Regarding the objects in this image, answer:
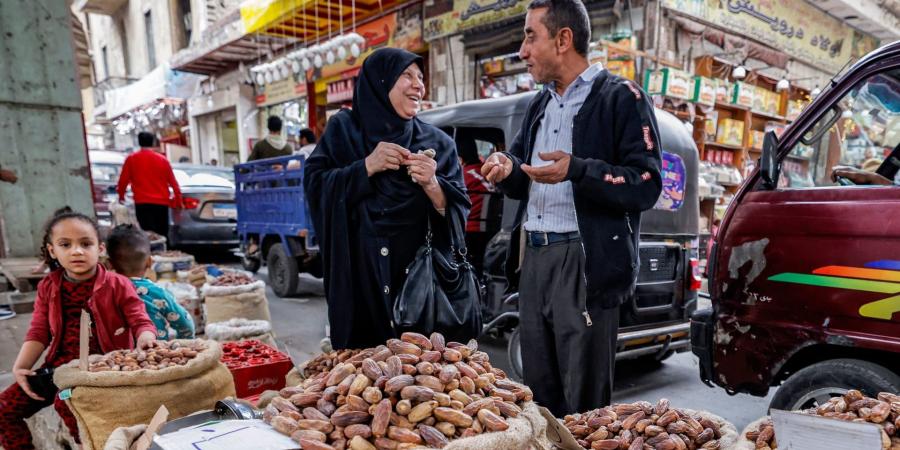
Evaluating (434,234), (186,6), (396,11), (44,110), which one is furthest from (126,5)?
(434,234)

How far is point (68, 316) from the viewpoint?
2.56m

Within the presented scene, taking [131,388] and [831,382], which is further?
[831,382]

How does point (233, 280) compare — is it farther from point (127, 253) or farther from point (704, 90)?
point (704, 90)

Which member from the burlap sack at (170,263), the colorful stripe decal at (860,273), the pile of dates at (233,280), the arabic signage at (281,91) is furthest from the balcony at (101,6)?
the colorful stripe decal at (860,273)

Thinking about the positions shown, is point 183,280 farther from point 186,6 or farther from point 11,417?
point 186,6

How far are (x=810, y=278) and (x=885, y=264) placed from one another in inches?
11.4

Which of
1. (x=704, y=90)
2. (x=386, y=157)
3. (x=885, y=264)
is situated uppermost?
(x=704, y=90)

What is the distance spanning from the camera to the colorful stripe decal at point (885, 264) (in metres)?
2.00

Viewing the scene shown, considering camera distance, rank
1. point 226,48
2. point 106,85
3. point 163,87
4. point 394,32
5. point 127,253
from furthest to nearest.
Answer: point 106,85 → point 163,87 → point 226,48 → point 394,32 → point 127,253

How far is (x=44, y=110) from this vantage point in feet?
16.9

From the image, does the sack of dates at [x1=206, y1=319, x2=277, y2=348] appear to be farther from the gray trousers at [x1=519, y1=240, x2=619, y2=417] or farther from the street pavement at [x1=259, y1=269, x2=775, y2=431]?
the gray trousers at [x1=519, y1=240, x2=619, y2=417]

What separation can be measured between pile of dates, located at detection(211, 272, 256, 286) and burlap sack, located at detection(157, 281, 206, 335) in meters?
0.20

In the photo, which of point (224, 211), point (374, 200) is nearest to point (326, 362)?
point (374, 200)

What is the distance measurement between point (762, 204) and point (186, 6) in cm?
2193
